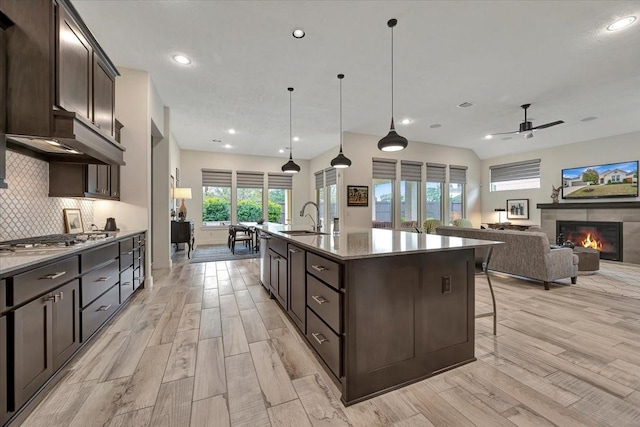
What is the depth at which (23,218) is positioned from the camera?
7.64 ft

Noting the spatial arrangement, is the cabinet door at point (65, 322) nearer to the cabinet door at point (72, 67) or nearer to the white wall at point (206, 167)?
the cabinet door at point (72, 67)

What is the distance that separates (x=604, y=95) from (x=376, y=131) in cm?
395

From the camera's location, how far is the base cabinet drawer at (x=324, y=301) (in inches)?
62.4

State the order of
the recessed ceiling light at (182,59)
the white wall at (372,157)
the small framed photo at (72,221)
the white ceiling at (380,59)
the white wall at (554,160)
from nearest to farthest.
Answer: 1. the white ceiling at (380,59)
2. the small framed photo at (72,221)
3. the recessed ceiling light at (182,59)
4. the white wall at (554,160)
5. the white wall at (372,157)

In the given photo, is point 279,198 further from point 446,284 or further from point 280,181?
point 446,284

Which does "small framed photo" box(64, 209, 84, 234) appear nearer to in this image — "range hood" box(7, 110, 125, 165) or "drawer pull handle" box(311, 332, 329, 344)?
"range hood" box(7, 110, 125, 165)

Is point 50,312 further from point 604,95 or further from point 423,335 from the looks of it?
point 604,95

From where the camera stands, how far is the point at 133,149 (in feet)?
12.1

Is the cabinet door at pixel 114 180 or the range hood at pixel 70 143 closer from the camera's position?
the range hood at pixel 70 143

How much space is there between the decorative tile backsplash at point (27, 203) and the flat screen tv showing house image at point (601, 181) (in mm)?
9727

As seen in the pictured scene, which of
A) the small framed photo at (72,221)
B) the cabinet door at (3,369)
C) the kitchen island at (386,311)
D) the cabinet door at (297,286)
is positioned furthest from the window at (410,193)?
the cabinet door at (3,369)

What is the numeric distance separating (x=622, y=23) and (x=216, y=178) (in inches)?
346

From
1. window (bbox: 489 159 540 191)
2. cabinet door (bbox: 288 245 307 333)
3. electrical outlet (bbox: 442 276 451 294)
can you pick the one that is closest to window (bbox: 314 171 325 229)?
window (bbox: 489 159 540 191)

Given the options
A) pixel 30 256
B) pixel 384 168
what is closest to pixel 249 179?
pixel 384 168
